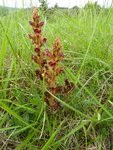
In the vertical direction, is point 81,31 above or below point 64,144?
above

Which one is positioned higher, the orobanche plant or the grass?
the orobanche plant

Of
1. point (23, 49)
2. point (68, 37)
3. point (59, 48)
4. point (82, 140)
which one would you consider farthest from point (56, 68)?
point (68, 37)

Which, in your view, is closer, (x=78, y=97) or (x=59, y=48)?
(x=59, y=48)

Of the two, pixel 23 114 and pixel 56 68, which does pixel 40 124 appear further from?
pixel 56 68

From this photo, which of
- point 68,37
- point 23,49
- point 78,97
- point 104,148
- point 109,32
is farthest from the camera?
point 109,32

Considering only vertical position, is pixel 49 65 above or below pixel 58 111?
above

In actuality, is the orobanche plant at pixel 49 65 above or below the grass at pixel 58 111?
above

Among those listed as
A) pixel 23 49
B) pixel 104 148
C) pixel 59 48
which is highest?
pixel 59 48

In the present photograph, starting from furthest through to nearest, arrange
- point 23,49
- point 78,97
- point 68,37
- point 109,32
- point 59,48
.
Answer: point 109,32 → point 68,37 → point 23,49 → point 78,97 → point 59,48

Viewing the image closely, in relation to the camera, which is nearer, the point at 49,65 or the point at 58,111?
the point at 49,65
